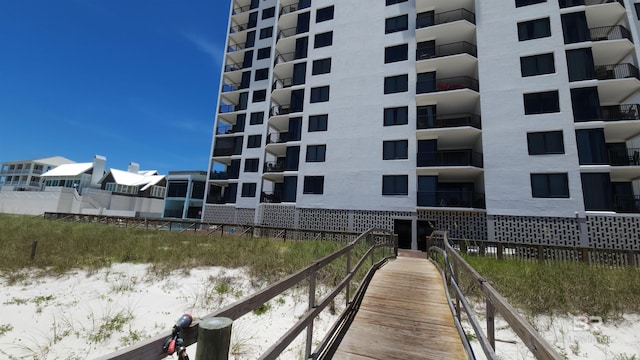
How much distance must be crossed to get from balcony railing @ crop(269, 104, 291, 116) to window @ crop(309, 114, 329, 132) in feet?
15.2

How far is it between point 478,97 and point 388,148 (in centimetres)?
771

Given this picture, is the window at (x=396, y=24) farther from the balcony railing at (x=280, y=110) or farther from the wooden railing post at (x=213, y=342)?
the wooden railing post at (x=213, y=342)

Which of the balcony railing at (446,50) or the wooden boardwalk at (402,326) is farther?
the balcony railing at (446,50)

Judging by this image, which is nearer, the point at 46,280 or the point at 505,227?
the point at 46,280

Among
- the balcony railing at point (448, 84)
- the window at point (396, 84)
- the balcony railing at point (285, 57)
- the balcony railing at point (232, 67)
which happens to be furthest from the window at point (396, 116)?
the balcony railing at point (232, 67)

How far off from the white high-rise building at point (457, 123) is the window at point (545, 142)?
7 cm

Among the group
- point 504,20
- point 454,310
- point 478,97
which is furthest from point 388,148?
point 454,310

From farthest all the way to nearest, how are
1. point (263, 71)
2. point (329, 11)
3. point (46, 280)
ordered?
point (263, 71) → point (329, 11) → point (46, 280)

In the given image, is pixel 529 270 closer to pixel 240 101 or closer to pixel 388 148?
pixel 388 148

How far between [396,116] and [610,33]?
16452 millimetres

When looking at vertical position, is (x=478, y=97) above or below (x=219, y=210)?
above

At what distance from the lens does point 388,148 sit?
23812mm

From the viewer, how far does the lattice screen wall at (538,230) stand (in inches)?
704

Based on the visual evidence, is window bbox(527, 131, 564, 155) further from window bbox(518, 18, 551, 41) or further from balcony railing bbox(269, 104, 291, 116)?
balcony railing bbox(269, 104, 291, 116)
